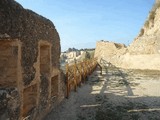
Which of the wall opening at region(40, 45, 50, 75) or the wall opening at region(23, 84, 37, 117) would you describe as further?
the wall opening at region(40, 45, 50, 75)

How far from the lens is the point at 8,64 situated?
542 cm

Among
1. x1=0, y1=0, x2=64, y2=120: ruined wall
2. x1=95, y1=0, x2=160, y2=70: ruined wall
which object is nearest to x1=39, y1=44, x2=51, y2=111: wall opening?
x1=0, y1=0, x2=64, y2=120: ruined wall

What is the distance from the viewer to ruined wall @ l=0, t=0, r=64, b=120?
489 centimetres

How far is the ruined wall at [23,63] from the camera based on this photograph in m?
4.89

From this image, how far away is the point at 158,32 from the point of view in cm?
2670

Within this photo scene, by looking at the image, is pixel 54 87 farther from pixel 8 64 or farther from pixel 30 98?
pixel 8 64

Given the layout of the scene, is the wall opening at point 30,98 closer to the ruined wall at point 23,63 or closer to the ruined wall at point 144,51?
the ruined wall at point 23,63

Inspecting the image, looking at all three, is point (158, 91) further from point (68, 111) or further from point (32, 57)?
point (32, 57)

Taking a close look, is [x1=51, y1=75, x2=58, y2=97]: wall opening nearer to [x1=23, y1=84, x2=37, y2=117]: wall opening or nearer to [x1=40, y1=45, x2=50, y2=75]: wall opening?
[x1=40, y1=45, x2=50, y2=75]: wall opening

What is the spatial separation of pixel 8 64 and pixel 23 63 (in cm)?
47

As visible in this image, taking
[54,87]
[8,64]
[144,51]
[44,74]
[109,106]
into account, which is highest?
[144,51]

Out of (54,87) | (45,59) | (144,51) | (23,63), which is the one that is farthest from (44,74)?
(144,51)

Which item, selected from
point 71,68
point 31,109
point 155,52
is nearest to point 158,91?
point 71,68

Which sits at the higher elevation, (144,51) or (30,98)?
(144,51)
